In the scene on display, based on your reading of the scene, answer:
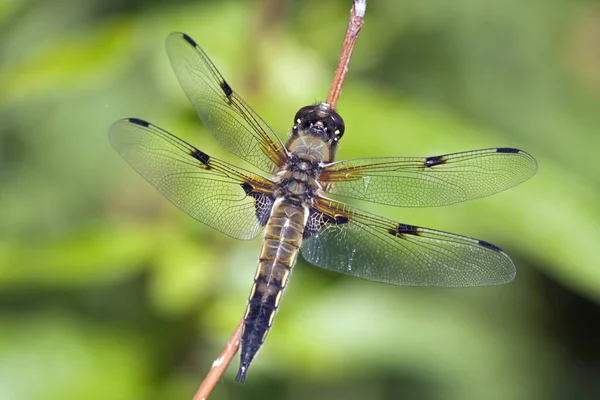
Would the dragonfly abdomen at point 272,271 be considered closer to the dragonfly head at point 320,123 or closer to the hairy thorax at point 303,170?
the hairy thorax at point 303,170

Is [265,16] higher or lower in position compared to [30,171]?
higher

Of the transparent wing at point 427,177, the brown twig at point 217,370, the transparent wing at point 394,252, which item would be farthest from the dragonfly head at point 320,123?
the brown twig at point 217,370

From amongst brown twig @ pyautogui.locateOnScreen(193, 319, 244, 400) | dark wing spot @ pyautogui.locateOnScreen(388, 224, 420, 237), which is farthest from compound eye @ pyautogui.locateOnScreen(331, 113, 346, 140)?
brown twig @ pyautogui.locateOnScreen(193, 319, 244, 400)

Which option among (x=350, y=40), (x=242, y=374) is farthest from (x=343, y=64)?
(x=242, y=374)

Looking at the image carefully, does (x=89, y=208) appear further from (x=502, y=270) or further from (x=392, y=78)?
(x=502, y=270)

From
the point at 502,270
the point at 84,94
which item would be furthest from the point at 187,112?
the point at 502,270

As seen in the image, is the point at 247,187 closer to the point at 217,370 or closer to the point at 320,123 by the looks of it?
the point at 320,123
